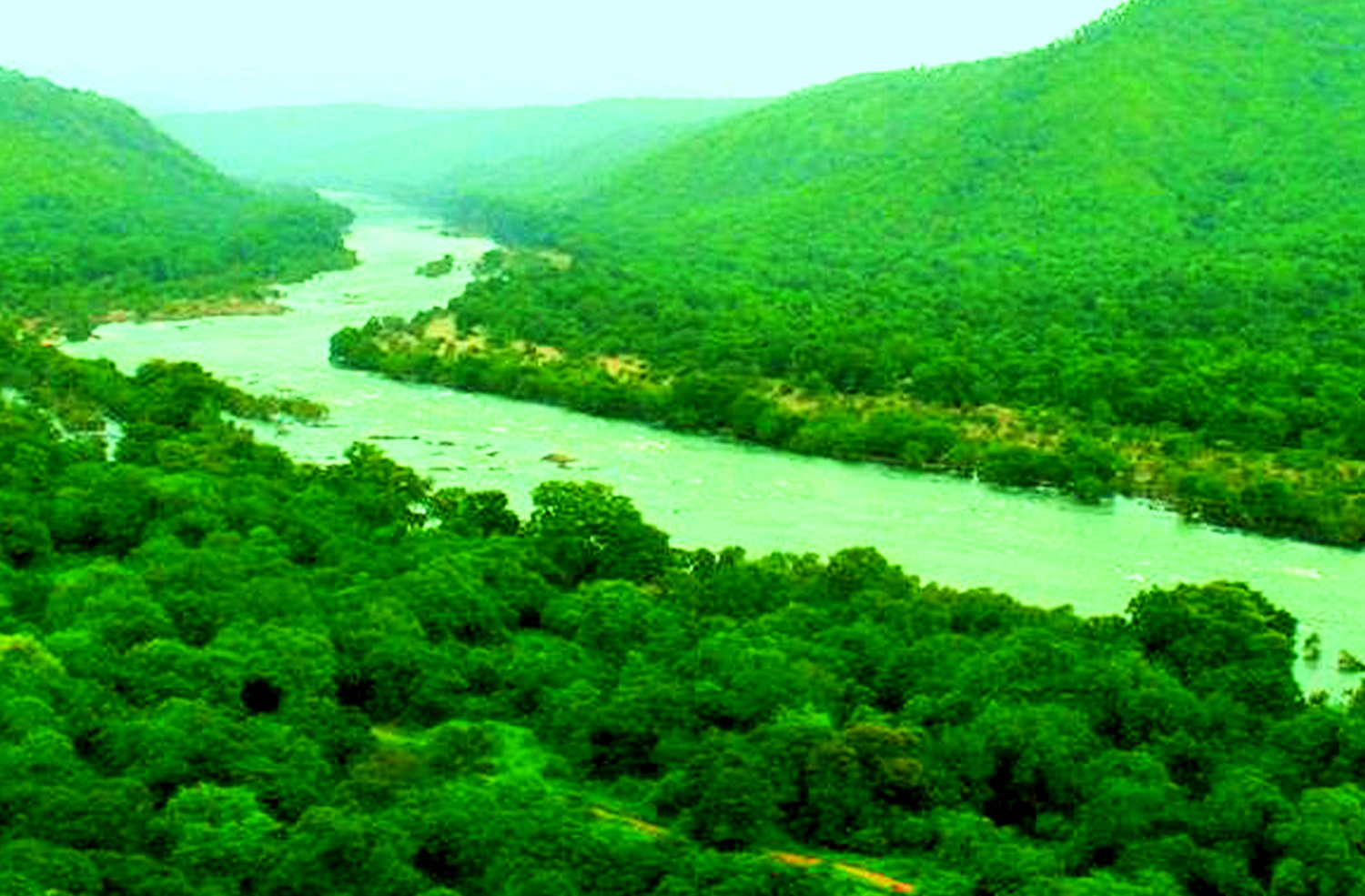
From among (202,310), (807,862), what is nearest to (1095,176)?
(202,310)

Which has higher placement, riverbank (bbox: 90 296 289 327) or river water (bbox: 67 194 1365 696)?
riverbank (bbox: 90 296 289 327)

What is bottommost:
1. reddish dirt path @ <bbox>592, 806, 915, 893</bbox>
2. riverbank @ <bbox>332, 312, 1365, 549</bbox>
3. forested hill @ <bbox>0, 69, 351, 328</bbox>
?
reddish dirt path @ <bbox>592, 806, 915, 893</bbox>

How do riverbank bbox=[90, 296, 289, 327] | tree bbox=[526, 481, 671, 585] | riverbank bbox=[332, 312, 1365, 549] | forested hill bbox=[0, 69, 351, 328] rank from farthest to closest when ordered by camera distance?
1. forested hill bbox=[0, 69, 351, 328]
2. riverbank bbox=[90, 296, 289, 327]
3. riverbank bbox=[332, 312, 1365, 549]
4. tree bbox=[526, 481, 671, 585]

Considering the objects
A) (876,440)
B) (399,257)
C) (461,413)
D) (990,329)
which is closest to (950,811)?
(876,440)

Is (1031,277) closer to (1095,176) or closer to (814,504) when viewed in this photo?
(1095,176)

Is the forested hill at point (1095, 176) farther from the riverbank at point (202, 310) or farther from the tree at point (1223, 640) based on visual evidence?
the tree at point (1223, 640)

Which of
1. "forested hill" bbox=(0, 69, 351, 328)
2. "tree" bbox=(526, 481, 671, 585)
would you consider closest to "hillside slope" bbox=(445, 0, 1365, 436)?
"forested hill" bbox=(0, 69, 351, 328)

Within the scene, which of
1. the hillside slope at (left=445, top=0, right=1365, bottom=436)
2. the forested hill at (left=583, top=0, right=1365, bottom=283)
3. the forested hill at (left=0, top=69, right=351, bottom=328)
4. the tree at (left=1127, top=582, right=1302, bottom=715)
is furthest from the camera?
the forested hill at (left=583, top=0, right=1365, bottom=283)

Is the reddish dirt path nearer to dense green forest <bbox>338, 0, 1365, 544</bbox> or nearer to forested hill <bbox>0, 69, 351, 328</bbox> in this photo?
dense green forest <bbox>338, 0, 1365, 544</bbox>
